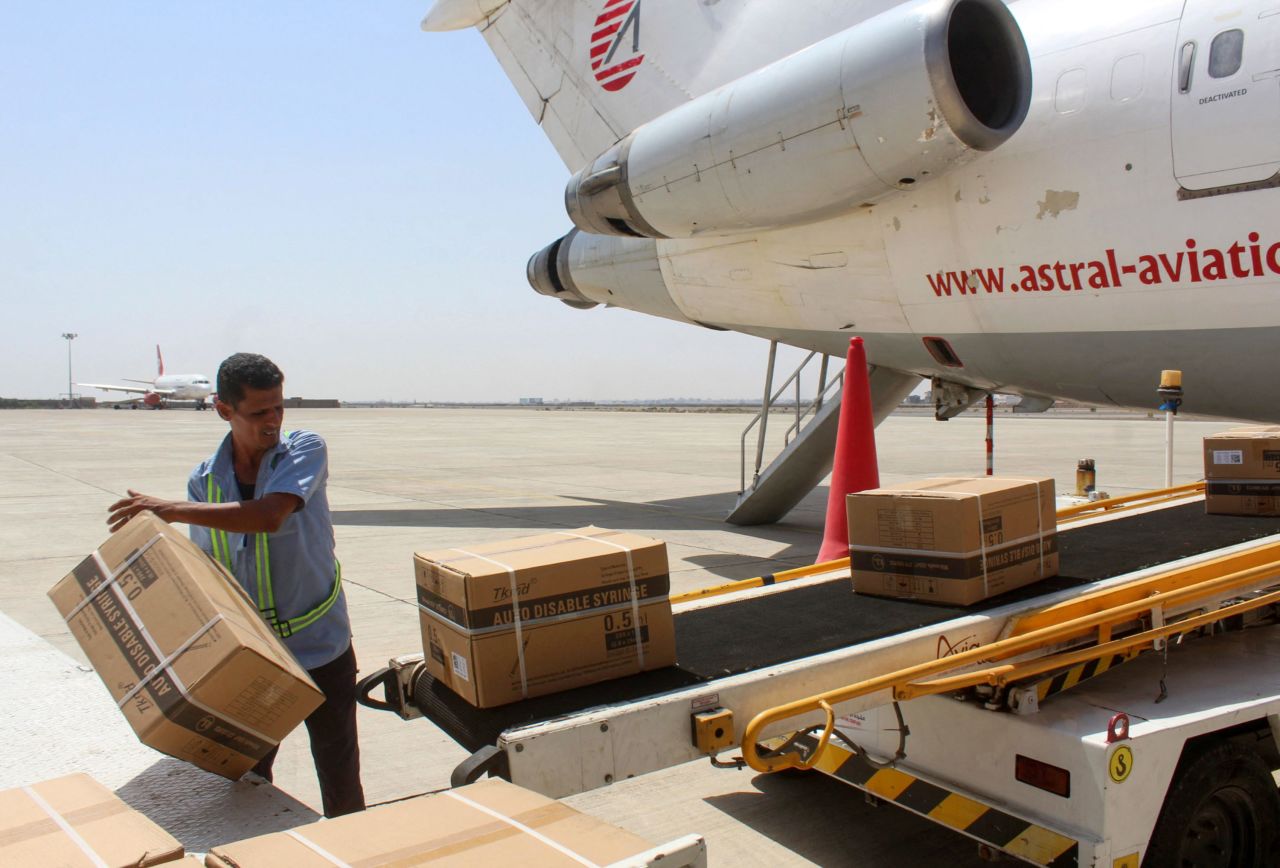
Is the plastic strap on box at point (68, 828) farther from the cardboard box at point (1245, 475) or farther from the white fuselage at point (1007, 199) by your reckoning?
the white fuselage at point (1007, 199)

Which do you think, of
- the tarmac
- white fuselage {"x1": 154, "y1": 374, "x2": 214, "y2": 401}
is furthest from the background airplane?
the tarmac

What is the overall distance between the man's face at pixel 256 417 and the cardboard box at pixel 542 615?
25.1 inches

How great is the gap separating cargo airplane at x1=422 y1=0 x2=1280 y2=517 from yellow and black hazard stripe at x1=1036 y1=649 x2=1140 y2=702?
144 inches

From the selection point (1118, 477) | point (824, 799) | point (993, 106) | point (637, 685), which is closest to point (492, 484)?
point (1118, 477)

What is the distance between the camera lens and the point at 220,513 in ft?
9.50

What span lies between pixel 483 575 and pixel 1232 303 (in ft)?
18.1

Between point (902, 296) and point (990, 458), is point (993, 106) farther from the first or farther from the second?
point (990, 458)

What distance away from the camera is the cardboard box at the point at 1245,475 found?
5.50m

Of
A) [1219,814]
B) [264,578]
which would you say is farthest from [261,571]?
[1219,814]

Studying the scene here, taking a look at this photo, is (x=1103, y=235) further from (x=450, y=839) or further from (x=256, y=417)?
(x=450, y=839)

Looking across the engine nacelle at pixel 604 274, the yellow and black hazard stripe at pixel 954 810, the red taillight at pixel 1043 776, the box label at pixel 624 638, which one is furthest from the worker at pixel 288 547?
the engine nacelle at pixel 604 274

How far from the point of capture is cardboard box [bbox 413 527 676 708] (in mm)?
2730

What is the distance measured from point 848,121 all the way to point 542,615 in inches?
206

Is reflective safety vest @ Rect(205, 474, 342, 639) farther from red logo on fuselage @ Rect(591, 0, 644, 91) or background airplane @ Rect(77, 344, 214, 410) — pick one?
background airplane @ Rect(77, 344, 214, 410)
